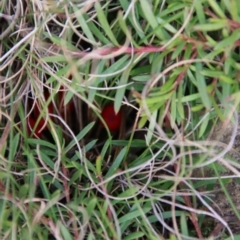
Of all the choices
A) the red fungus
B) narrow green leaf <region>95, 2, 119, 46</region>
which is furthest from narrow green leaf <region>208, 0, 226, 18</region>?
the red fungus

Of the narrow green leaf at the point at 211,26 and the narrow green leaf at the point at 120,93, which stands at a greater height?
the narrow green leaf at the point at 211,26

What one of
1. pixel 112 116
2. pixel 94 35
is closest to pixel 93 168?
pixel 112 116

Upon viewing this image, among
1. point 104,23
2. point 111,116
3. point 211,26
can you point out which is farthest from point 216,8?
point 111,116

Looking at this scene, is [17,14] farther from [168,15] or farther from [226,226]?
[226,226]

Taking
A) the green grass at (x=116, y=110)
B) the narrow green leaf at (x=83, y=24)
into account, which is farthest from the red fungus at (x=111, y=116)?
the narrow green leaf at (x=83, y=24)

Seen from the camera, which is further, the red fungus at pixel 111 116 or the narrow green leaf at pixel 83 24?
the red fungus at pixel 111 116

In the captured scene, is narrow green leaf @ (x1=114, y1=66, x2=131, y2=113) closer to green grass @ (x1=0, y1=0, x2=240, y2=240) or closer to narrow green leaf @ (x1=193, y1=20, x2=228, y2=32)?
green grass @ (x1=0, y1=0, x2=240, y2=240)

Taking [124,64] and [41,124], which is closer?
[124,64]

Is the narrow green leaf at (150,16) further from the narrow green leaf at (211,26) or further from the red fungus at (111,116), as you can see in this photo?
the red fungus at (111,116)
